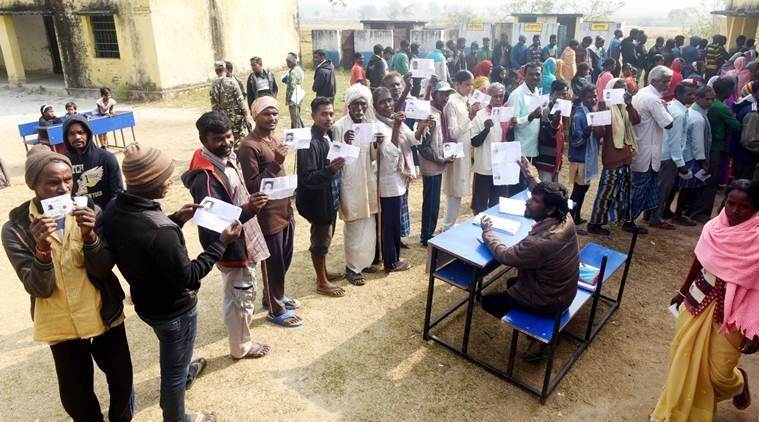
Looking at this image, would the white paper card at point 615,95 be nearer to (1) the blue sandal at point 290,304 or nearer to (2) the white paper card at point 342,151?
(2) the white paper card at point 342,151

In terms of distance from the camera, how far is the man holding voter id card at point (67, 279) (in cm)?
247

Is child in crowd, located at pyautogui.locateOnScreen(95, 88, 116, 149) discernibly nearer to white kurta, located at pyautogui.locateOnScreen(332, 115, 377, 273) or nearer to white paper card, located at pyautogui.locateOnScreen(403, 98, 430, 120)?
white kurta, located at pyautogui.locateOnScreen(332, 115, 377, 273)

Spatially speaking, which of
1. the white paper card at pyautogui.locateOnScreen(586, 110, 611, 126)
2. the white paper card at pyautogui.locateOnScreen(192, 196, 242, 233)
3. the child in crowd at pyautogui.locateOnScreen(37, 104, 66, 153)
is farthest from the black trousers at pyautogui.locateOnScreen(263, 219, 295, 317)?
the child in crowd at pyautogui.locateOnScreen(37, 104, 66, 153)

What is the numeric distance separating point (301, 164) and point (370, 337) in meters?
1.65

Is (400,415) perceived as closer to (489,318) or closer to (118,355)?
(489,318)

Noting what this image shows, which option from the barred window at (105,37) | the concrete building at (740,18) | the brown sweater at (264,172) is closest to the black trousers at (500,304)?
the brown sweater at (264,172)

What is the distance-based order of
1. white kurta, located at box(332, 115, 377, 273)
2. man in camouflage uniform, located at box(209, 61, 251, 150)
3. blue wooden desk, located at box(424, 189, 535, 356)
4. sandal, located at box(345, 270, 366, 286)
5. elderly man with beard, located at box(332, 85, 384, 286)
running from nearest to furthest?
blue wooden desk, located at box(424, 189, 535, 356) → elderly man with beard, located at box(332, 85, 384, 286) → white kurta, located at box(332, 115, 377, 273) → sandal, located at box(345, 270, 366, 286) → man in camouflage uniform, located at box(209, 61, 251, 150)

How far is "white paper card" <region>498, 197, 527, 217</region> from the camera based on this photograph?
456 centimetres

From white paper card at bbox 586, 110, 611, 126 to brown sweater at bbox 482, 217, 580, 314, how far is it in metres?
2.56

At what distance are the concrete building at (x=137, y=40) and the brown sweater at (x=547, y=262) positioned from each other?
598 inches

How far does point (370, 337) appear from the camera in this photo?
435 centimetres

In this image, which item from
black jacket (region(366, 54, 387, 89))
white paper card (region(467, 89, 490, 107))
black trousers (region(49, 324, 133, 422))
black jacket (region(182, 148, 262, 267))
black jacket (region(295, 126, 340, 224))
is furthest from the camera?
black jacket (region(366, 54, 387, 89))

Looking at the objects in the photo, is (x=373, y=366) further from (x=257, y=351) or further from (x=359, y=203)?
(x=359, y=203)

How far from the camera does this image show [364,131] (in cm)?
460
